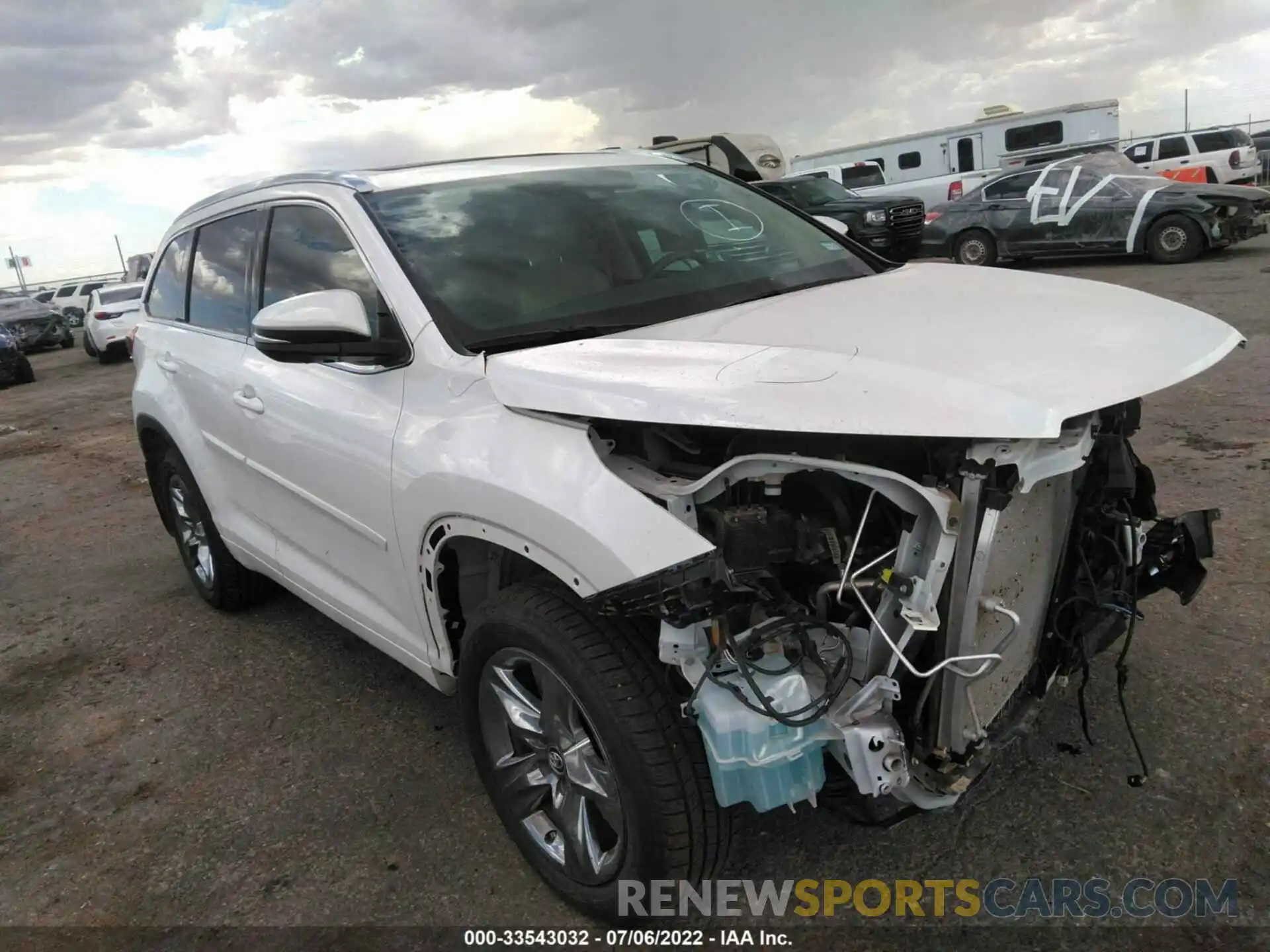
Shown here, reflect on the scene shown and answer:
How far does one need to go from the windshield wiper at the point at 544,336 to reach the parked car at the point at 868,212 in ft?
34.6

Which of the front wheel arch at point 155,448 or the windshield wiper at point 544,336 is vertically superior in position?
the windshield wiper at point 544,336

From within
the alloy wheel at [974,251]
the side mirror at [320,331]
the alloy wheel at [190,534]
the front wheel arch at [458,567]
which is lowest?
the alloy wheel at [974,251]

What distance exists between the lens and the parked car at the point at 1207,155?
17.0 metres

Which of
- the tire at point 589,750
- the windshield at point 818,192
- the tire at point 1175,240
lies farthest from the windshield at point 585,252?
the windshield at point 818,192

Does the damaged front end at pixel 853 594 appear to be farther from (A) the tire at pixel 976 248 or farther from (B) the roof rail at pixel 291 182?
(A) the tire at pixel 976 248

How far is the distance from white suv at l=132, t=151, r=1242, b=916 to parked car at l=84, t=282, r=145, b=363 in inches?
644

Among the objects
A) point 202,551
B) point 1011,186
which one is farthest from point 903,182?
point 202,551

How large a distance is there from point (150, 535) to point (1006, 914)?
215 inches

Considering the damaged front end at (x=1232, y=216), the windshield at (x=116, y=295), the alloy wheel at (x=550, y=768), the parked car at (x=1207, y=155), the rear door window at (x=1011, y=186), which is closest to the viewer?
the alloy wheel at (x=550, y=768)

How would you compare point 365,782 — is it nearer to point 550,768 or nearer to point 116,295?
point 550,768

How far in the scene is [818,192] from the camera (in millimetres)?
15273

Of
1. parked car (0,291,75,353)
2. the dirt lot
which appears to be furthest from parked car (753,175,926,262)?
parked car (0,291,75,353)

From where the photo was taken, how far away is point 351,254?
2840 mm

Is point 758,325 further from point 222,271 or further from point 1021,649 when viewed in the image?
point 222,271
